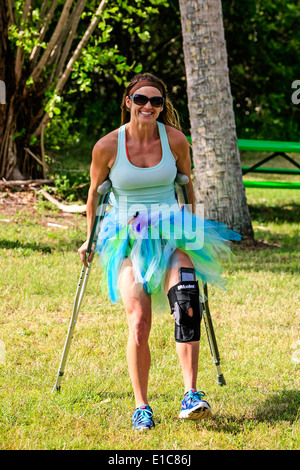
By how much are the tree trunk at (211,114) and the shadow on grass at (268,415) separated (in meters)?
4.55

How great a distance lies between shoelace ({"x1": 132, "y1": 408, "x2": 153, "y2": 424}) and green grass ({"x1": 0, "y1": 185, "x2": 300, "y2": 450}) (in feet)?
0.26

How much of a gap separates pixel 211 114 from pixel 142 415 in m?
5.51

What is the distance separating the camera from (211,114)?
8.70 metres

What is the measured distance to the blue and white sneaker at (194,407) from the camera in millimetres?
3707

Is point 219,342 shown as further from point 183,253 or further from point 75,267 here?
point 75,267

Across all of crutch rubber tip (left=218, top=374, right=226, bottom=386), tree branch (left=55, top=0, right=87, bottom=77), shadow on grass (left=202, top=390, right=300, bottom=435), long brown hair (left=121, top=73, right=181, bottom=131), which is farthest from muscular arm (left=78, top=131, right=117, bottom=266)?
tree branch (left=55, top=0, right=87, bottom=77)

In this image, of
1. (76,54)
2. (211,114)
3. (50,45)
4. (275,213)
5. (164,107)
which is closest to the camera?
(164,107)

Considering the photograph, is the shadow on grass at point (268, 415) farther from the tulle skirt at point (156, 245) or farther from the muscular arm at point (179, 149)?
the muscular arm at point (179, 149)

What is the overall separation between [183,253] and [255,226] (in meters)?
6.30

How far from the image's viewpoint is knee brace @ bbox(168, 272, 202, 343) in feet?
12.7

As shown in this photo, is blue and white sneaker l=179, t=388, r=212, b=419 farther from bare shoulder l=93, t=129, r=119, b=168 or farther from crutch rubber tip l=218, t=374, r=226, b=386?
bare shoulder l=93, t=129, r=119, b=168

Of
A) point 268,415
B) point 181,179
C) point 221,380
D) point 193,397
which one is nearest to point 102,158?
point 181,179

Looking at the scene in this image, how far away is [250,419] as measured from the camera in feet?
13.5

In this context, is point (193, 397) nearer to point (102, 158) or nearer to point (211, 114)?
point (102, 158)
